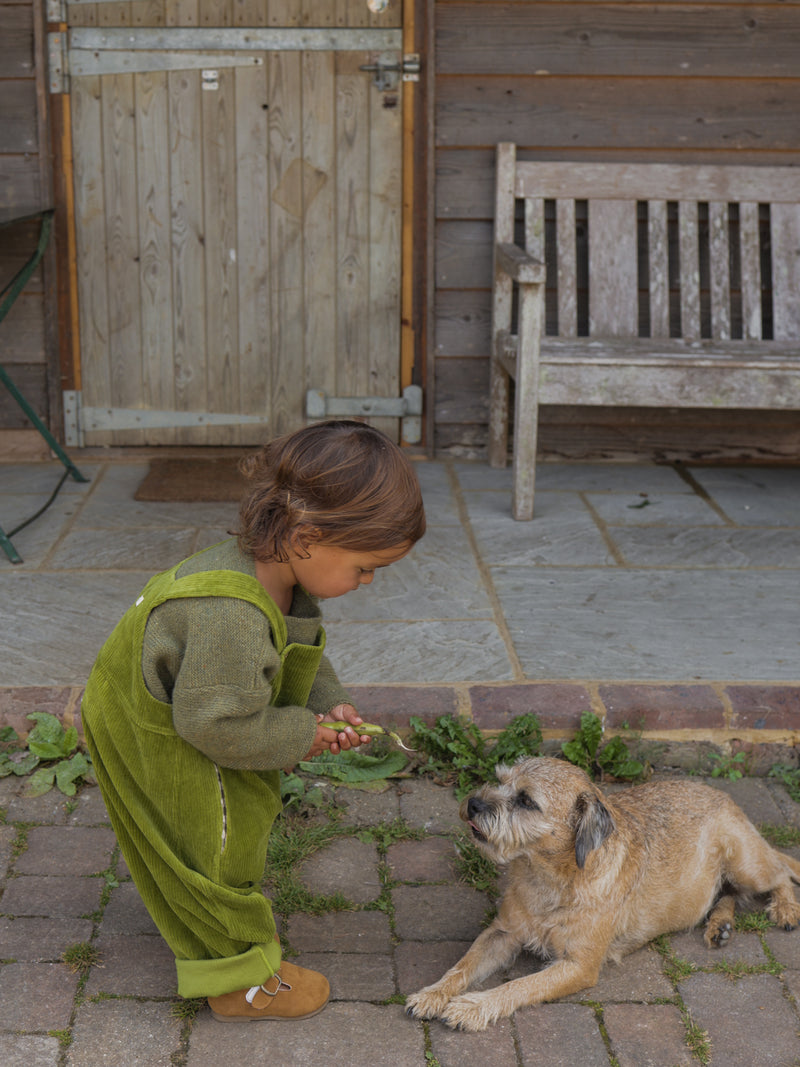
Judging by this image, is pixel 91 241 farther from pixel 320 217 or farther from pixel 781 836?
pixel 781 836

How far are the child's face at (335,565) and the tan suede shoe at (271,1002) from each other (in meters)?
0.73

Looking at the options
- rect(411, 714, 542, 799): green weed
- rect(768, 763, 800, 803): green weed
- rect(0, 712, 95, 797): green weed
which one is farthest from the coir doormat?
rect(768, 763, 800, 803): green weed

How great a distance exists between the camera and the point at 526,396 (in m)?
4.43

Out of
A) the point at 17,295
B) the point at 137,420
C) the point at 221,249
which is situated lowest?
the point at 137,420

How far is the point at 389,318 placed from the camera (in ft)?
17.4

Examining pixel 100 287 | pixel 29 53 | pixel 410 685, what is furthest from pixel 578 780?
pixel 29 53

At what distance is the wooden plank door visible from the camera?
4945mm

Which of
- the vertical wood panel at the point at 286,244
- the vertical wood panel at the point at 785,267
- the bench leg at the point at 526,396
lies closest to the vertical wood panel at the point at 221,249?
the vertical wood panel at the point at 286,244

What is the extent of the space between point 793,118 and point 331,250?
209 centimetres

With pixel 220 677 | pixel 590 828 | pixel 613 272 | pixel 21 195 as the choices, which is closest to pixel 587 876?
pixel 590 828

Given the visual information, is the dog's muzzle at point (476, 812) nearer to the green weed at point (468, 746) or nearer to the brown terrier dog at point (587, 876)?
the brown terrier dog at point (587, 876)

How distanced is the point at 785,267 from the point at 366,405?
1937 mm

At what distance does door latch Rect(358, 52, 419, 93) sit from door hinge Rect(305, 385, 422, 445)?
4.28ft

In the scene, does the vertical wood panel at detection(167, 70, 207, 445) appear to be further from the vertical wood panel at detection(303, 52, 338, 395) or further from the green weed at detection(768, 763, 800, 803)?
the green weed at detection(768, 763, 800, 803)
